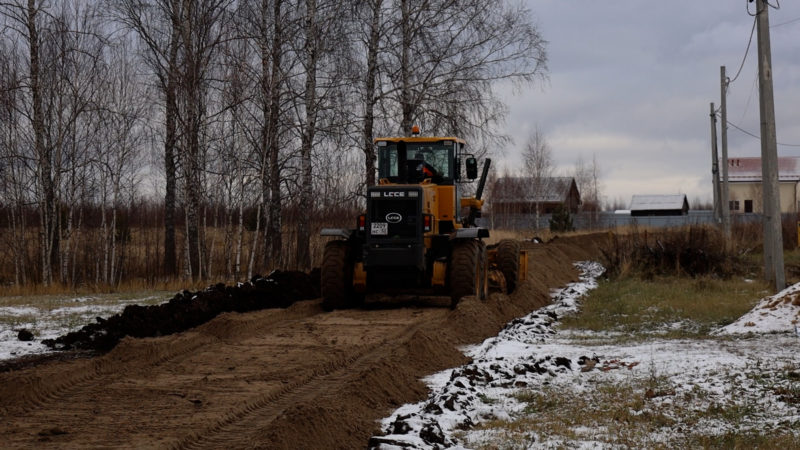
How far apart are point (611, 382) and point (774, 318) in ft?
17.3

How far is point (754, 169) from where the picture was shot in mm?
82938

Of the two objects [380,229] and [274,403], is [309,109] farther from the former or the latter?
[274,403]

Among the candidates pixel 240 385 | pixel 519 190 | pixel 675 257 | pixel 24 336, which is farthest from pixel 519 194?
pixel 240 385

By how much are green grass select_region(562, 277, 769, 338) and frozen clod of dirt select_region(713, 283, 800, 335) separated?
1.71 feet

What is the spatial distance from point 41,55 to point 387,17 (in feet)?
31.7

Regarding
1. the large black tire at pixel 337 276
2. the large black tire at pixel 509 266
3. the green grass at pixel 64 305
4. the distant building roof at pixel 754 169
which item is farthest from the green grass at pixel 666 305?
the distant building roof at pixel 754 169

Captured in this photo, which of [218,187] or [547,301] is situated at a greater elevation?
[218,187]

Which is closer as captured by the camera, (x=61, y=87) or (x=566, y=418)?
(x=566, y=418)

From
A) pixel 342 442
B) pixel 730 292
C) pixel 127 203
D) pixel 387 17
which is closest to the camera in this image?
pixel 342 442

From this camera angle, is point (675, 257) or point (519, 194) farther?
point (519, 194)

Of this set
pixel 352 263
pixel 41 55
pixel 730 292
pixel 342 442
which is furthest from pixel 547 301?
pixel 41 55

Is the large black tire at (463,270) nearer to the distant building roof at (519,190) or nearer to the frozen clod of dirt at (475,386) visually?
the frozen clod of dirt at (475,386)

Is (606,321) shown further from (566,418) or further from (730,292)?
(566,418)

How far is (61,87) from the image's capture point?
2325 cm
